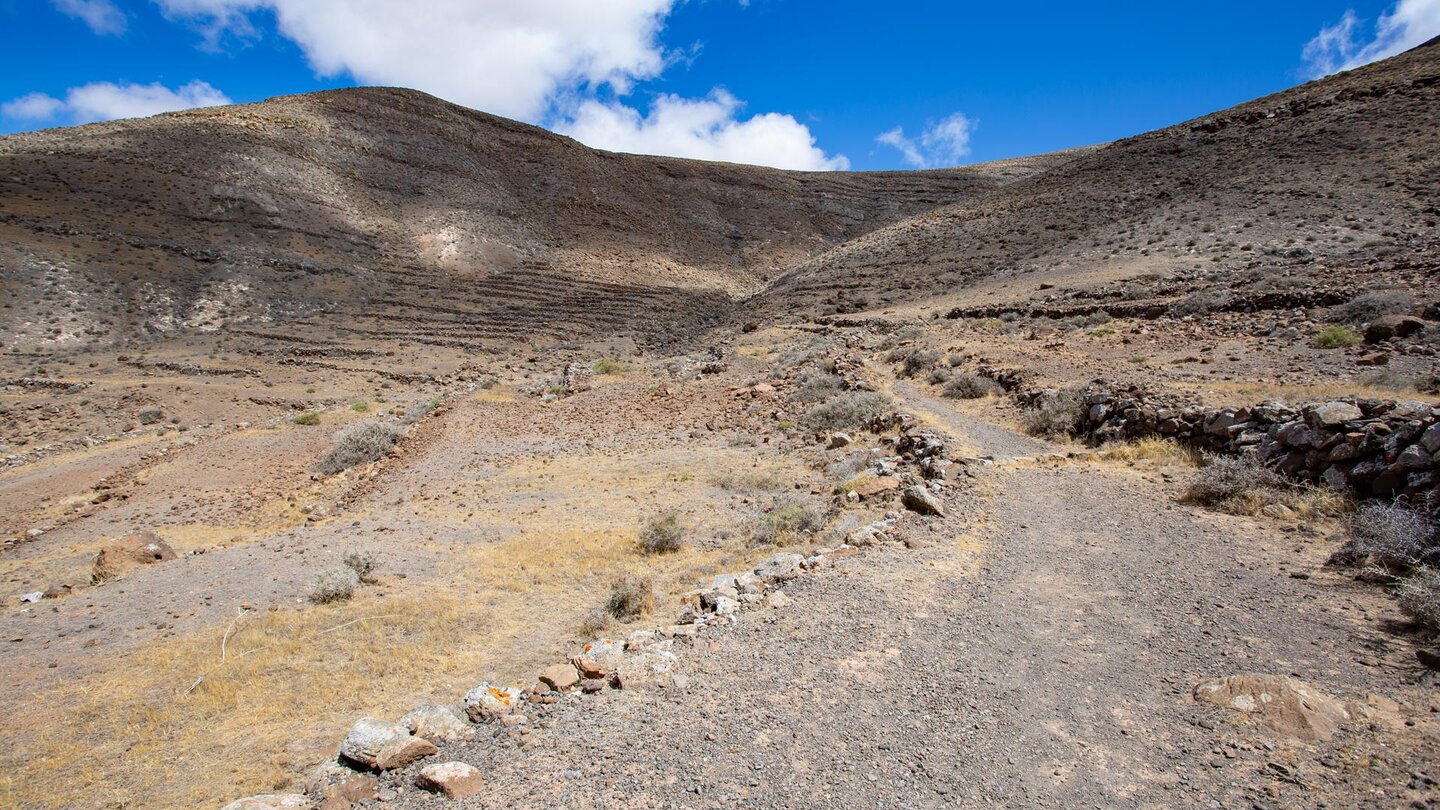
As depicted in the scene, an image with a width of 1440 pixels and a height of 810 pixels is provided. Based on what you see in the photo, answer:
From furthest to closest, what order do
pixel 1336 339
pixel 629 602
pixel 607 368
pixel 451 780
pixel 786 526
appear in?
1. pixel 607 368
2. pixel 1336 339
3. pixel 786 526
4. pixel 629 602
5. pixel 451 780

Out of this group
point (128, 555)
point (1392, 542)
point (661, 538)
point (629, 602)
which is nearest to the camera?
point (1392, 542)

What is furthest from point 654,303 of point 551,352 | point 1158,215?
point 1158,215

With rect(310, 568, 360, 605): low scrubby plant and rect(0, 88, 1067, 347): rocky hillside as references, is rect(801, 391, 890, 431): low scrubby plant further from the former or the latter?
rect(0, 88, 1067, 347): rocky hillside

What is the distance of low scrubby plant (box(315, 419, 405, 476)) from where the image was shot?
1433cm

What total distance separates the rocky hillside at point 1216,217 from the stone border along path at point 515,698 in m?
17.8

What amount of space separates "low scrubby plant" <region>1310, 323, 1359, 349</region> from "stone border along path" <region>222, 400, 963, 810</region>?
11.8 meters

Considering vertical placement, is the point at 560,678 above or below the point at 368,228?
below

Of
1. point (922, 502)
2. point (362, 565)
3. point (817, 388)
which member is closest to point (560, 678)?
point (922, 502)

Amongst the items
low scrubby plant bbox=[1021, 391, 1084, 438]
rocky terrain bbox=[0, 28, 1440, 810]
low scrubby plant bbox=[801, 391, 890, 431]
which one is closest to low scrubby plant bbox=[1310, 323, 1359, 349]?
rocky terrain bbox=[0, 28, 1440, 810]

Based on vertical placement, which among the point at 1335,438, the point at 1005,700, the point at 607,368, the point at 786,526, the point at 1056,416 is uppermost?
the point at 607,368

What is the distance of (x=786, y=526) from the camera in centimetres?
808

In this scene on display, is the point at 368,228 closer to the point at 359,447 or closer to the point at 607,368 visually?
the point at 607,368

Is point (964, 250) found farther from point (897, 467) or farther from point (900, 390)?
point (897, 467)

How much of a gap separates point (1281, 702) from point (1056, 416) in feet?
26.7
